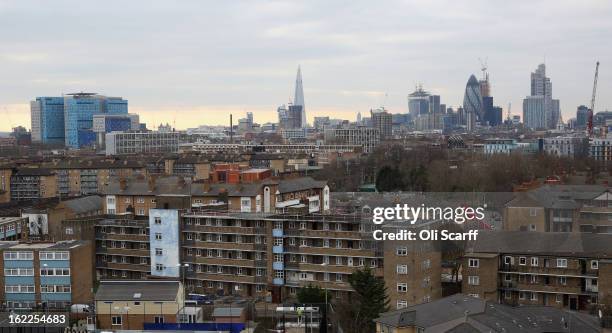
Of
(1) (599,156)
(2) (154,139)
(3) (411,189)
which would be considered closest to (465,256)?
(3) (411,189)

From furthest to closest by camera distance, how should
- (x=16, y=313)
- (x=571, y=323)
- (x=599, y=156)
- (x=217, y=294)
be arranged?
(x=599, y=156) < (x=217, y=294) < (x=16, y=313) < (x=571, y=323)

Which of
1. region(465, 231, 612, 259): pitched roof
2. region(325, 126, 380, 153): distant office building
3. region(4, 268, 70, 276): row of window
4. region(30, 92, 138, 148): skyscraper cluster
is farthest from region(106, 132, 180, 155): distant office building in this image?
region(465, 231, 612, 259): pitched roof

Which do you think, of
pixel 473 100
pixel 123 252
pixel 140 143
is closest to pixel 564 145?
pixel 140 143

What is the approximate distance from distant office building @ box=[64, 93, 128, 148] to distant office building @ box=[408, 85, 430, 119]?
7939 cm

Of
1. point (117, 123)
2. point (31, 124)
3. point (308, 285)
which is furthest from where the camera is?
point (31, 124)

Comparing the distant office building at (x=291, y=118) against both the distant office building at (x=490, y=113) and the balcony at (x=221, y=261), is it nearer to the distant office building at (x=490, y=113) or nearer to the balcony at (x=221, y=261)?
the distant office building at (x=490, y=113)

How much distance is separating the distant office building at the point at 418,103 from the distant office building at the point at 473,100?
2248 cm

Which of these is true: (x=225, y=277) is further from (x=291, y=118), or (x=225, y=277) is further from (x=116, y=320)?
(x=291, y=118)

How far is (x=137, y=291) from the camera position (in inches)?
506

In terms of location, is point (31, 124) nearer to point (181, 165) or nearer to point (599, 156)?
point (181, 165)

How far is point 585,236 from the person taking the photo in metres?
14.0

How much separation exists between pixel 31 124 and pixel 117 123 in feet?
58.9

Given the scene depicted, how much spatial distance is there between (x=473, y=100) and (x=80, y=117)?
70940mm

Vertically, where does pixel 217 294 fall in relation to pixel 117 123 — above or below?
below
